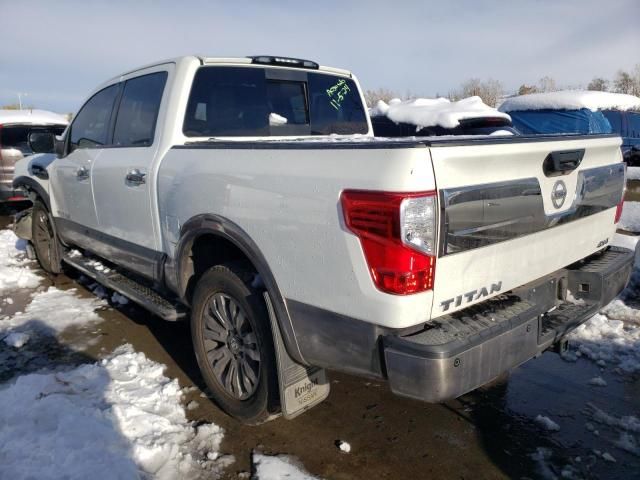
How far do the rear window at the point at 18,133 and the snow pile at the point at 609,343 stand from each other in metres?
8.88

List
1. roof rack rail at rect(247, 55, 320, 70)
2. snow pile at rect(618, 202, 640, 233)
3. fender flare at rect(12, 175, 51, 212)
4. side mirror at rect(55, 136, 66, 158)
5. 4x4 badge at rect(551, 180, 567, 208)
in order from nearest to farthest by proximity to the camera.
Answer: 4x4 badge at rect(551, 180, 567, 208) < roof rack rail at rect(247, 55, 320, 70) < side mirror at rect(55, 136, 66, 158) < fender flare at rect(12, 175, 51, 212) < snow pile at rect(618, 202, 640, 233)

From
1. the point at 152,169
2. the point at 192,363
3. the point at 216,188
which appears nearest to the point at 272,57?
the point at 152,169

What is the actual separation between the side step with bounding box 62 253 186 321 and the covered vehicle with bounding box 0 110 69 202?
188 inches

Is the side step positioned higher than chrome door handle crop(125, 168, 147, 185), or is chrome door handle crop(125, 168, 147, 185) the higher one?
chrome door handle crop(125, 168, 147, 185)

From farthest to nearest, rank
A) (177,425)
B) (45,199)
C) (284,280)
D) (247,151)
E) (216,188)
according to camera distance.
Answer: (45,199), (177,425), (216,188), (247,151), (284,280)

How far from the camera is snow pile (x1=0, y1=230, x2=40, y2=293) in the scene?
573 centimetres

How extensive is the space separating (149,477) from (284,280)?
4.12 feet

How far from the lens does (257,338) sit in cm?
264

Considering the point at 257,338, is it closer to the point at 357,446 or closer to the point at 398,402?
the point at 357,446

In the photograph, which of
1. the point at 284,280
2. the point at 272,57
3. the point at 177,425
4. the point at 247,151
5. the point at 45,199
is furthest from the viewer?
the point at 45,199

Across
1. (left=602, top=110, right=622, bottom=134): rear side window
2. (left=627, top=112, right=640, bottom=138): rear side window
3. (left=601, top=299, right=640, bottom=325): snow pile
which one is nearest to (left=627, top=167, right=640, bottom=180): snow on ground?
(left=602, top=110, right=622, bottom=134): rear side window

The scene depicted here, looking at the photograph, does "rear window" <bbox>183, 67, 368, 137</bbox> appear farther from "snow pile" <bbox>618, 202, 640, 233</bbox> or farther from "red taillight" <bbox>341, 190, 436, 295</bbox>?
"snow pile" <bbox>618, 202, 640, 233</bbox>

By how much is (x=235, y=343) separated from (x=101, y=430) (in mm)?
899

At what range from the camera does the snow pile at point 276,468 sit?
8.32ft
